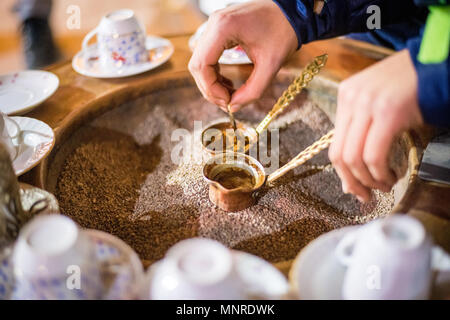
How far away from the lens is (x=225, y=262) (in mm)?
563

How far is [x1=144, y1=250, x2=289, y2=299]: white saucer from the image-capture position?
675mm

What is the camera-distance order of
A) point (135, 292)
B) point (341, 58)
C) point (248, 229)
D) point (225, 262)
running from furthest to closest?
1. point (341, 58)
2. point (248, 229)
3. point (135, 292)
4. point (225, 262)

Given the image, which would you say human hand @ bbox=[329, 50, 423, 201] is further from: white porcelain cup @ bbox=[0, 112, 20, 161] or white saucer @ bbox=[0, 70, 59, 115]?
white saucer @ bbox=[0, 70, 59, 115]

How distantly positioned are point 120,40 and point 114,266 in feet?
3.38

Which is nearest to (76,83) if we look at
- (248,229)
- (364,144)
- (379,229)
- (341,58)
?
→ (248,229)

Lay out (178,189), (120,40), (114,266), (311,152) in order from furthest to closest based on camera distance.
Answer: (120,40) → (178,189) → (311,152) → (114,266)

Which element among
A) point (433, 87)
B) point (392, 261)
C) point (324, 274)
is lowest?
point (324, 274)

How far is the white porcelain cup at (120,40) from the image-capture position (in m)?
1.46

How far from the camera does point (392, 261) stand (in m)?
0.56

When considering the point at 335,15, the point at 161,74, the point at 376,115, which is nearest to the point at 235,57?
the point at 161,74

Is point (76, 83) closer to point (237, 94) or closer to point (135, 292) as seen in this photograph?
point (237, 94)

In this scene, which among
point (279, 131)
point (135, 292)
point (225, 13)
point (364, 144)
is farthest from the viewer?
point (279, 131)

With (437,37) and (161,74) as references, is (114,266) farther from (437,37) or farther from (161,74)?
(161,74)
